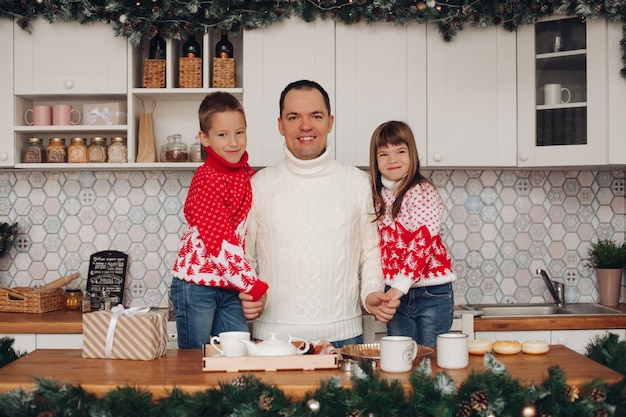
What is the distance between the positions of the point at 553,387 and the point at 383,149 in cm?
133

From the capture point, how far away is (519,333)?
11.2 feet

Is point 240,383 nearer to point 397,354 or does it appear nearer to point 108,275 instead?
point 397,354

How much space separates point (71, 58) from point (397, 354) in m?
2.41

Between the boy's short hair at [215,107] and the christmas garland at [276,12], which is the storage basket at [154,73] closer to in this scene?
the christmas garland at [276,12]

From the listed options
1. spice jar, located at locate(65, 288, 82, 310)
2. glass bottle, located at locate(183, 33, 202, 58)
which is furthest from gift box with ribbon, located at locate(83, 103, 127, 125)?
spice jar, located at locate(65, 288, 82, 310)

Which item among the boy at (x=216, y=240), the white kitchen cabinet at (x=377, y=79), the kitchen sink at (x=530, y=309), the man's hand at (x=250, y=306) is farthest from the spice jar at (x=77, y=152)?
the kitchen sink at (x=530, y=309)

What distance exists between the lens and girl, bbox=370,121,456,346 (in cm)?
282

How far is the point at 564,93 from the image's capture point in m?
3.54

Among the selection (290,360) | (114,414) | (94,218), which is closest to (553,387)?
(290,360)

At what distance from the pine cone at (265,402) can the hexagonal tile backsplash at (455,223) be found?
229 centimetres

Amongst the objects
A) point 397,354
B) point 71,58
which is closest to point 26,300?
point 71,58

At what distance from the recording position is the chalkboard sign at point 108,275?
151 inches

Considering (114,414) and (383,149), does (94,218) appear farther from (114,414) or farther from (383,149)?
(114,414)

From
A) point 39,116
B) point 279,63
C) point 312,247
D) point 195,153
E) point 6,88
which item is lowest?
point 312,247
